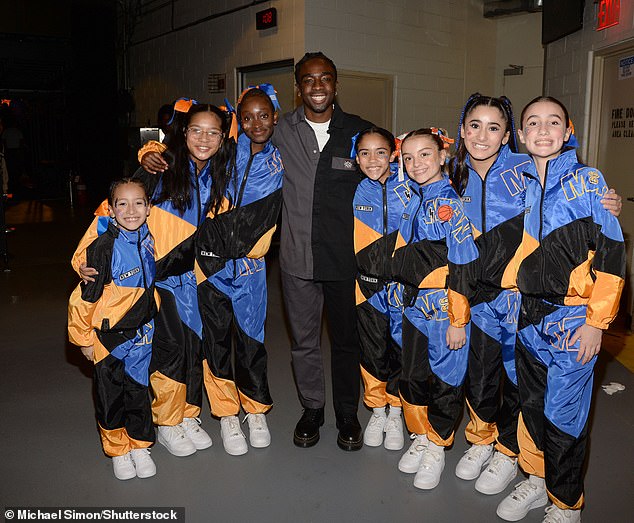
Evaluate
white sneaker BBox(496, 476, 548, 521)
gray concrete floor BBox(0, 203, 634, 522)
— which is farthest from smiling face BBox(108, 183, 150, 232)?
white sneaker BBox(496, 476, 548, 521)

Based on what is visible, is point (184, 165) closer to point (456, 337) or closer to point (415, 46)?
point (456, 337)

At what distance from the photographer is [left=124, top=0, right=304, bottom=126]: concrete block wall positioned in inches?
263

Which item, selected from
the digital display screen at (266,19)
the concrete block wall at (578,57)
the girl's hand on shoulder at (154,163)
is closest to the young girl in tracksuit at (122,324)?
the girl's hand on shoulder at (154,163)

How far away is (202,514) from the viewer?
7.42ft

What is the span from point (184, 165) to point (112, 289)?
60 cm

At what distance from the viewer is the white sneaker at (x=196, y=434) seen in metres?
2.77

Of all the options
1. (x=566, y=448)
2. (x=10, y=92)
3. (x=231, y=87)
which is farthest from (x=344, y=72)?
A: (x=10, y=92)

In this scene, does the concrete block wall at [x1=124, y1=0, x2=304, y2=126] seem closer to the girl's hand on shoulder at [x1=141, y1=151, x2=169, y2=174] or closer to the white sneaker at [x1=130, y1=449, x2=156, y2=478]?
the girl's hand on shoulder at [x1=141, y1=151, x2=169, y2=174]

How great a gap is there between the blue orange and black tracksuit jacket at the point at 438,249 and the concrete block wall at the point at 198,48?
4567 mm

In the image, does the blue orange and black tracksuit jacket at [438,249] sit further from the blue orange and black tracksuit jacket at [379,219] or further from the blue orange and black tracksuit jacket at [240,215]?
the blue orange and black tracksuit jacket at [240,215]

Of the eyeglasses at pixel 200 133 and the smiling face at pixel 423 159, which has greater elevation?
the eyeglasses at pixel 200 133

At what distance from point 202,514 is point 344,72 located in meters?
5.40

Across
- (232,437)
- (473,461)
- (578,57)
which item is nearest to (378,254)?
(473,461)

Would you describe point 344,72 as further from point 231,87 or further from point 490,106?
point 490,106
